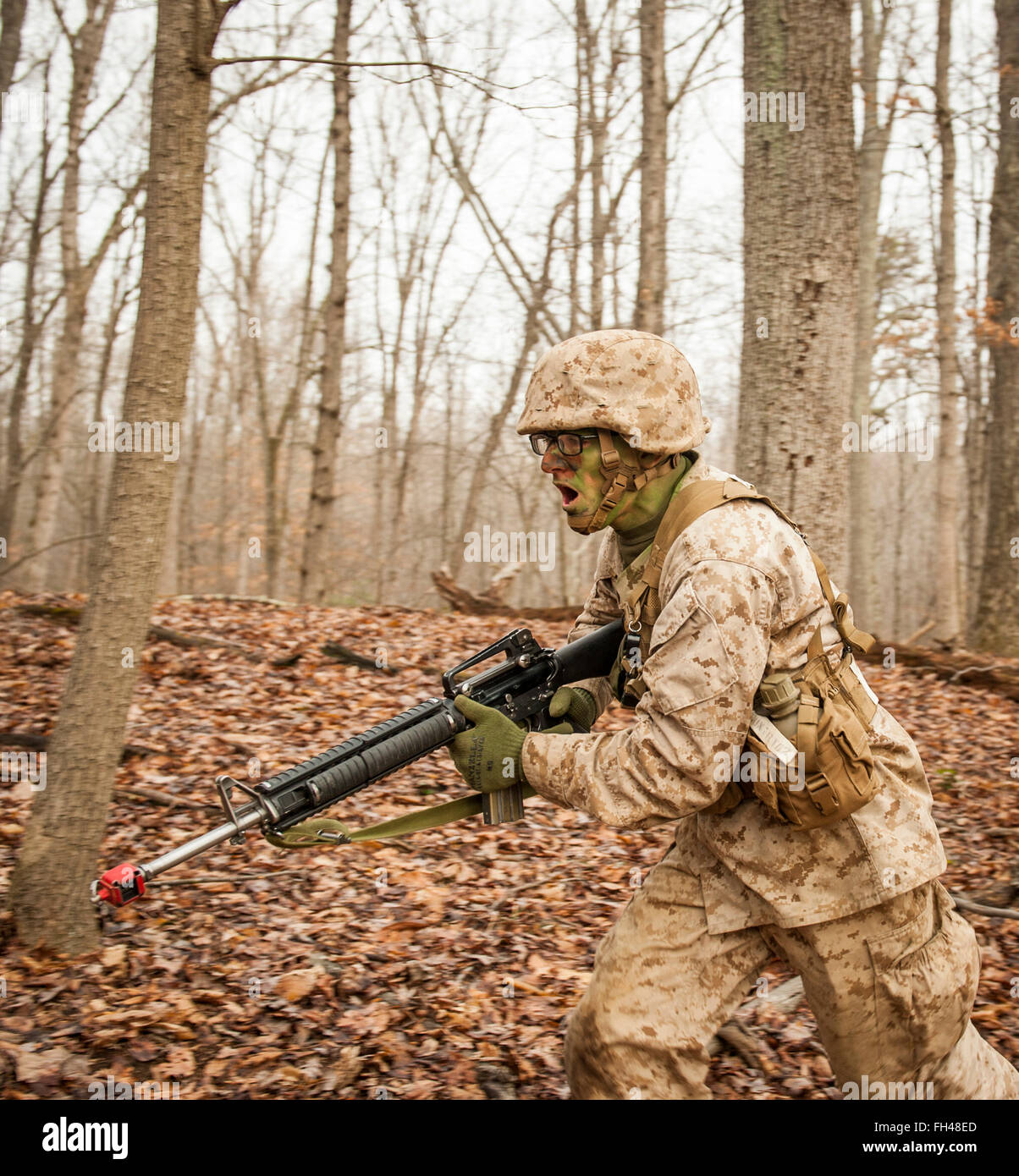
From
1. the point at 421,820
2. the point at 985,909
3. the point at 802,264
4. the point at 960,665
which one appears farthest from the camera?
the point at 960,665

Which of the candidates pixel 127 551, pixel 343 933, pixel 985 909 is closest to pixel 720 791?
pixel 343 933

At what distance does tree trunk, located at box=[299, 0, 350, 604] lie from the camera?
11.8 metres

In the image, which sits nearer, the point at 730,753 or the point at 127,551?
the point at 730,753

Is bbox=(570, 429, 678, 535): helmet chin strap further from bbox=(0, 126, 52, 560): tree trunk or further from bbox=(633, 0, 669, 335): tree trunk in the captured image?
bbox=(0, 126, 52, 560): tree trunk

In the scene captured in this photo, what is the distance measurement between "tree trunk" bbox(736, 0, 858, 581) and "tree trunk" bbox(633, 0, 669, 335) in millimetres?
5462

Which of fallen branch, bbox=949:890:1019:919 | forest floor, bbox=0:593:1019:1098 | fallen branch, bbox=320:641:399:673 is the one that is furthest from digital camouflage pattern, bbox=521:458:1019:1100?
fallen branch, bbox=320:641:399:673

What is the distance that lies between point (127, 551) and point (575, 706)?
2.01 m

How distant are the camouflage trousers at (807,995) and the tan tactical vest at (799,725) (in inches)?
14.5

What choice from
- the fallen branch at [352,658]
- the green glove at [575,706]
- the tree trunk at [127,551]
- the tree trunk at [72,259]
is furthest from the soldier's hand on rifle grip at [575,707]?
the tree trunk at [72,259]

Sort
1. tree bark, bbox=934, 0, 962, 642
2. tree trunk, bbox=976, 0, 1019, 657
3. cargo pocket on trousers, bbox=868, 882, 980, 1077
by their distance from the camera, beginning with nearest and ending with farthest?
cargo pocket on trousers, bbox=868, 882, 980, 1077 → tree trunk, bbox=976, 0, 1019, 657 → tree bark, bbox=934, 0, 962, 642

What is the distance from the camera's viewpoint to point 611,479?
2730 mm

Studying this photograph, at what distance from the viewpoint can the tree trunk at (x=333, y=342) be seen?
1175 centimetres

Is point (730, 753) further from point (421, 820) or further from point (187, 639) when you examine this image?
point (187, 639)

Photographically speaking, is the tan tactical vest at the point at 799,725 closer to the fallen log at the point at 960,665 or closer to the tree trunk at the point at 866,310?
the fallen log at the point at 960,665
